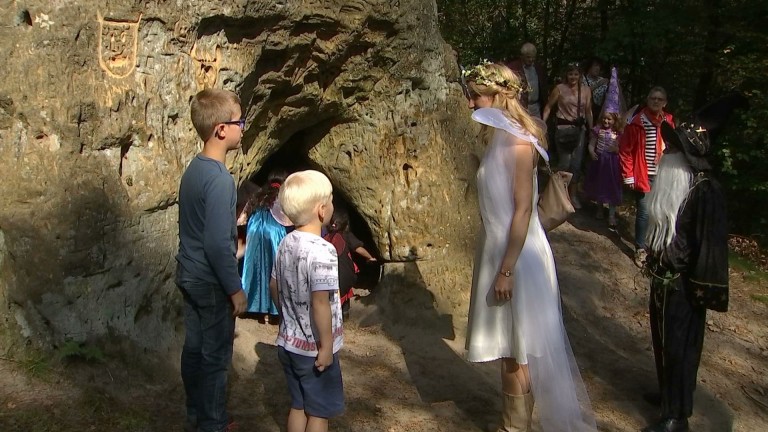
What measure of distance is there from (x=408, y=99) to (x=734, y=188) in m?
5.19

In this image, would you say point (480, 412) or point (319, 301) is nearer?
point (319, 301)

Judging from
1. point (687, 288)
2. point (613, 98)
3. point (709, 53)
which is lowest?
point (687, 288)

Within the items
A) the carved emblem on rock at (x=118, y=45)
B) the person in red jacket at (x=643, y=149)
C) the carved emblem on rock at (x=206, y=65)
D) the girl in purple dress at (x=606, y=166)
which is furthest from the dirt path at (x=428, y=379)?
the carved emblem on rock at (x=206, y=65)

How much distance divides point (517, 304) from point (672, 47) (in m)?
8.38

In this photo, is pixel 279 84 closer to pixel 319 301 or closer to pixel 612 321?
pixel 319 301

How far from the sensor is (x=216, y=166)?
128 inches

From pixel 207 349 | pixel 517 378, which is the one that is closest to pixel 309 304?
pixel 207 349

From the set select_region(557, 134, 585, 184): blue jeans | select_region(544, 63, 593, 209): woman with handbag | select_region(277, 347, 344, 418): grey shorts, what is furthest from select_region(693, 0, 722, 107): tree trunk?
select_region(277, 347, 344, 418): grey shorts

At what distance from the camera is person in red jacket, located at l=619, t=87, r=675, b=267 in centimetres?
736

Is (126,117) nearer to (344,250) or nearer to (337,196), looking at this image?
(344,250)

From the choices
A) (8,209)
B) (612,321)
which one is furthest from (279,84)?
(612,321)

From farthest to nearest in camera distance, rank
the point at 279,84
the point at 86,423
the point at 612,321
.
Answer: the point at 612,321
the point at 279,84
the point at 86,423

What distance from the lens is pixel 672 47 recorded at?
10664mm

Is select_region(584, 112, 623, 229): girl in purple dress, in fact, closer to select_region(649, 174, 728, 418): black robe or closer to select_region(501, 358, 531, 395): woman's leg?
select_region(649, 174, 728, 418): black robe
